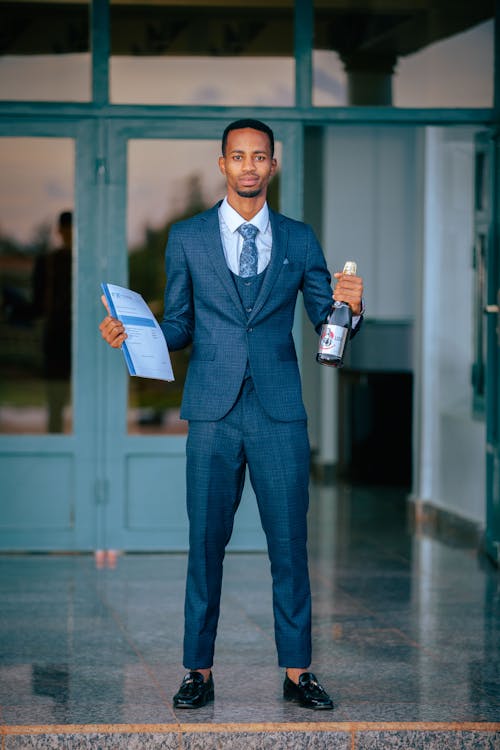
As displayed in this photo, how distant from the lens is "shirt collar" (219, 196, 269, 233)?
3.64m

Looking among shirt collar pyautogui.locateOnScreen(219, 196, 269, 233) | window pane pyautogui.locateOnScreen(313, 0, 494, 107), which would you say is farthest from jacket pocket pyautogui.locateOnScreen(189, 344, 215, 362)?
window pane pyautogui.locateOnScreen(313, 0, 494, 107)

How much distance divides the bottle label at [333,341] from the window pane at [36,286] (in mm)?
2988

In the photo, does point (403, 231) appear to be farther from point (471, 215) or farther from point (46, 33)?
point (46, 33)

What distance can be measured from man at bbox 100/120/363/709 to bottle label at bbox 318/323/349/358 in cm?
14

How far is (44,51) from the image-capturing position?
609 cm

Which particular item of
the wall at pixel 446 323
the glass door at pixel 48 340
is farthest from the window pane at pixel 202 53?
the wall at pixel 446 323

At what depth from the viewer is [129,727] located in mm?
3449

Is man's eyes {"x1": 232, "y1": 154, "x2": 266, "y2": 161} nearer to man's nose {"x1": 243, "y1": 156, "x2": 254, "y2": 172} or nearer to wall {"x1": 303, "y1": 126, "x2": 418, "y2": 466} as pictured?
man's nose {"x1": 243, "y1": 156, "x2": 254, "y2": 172}

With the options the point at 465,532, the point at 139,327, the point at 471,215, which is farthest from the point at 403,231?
the point at 139,327

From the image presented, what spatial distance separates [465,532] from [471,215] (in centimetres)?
187

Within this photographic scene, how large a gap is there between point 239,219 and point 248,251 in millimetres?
100

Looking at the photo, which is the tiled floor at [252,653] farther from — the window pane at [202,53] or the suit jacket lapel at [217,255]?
the window pane at [202,53]

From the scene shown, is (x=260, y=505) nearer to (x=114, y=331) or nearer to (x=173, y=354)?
(x=114, y=331)

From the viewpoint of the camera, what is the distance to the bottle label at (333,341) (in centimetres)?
346
